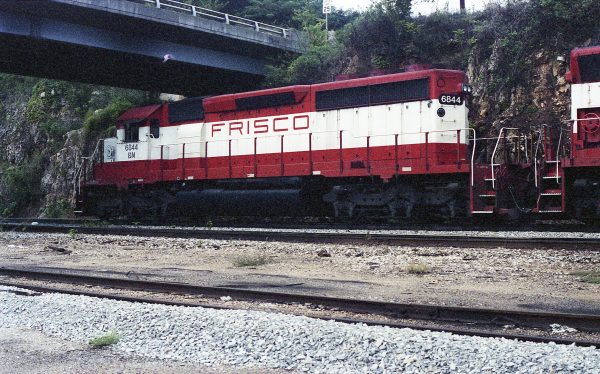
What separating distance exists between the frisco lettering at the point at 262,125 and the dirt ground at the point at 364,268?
16.4ft

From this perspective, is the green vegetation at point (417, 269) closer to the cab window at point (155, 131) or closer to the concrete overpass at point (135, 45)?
the cab window at point (155, 131)

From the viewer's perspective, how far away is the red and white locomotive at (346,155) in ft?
45.8

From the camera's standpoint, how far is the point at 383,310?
631cm

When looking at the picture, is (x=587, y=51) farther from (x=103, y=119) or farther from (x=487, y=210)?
(x=103, y=119)

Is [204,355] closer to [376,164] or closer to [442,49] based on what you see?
[376,164]

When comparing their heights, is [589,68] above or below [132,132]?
above

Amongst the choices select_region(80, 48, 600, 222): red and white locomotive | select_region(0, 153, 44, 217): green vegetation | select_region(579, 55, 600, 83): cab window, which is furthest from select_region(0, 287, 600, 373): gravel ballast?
select_region(0, 153, 44, 217): green vegetation

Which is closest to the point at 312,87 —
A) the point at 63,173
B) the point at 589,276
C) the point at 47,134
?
the point at 589,276

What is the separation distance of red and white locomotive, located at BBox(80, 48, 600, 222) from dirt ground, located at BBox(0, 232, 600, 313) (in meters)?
3.69

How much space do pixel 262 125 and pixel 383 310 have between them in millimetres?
12723

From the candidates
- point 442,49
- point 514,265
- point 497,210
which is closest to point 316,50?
point 442,49

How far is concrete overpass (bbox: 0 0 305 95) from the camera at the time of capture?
21.1 metres

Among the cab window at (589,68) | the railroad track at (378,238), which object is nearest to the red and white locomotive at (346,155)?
the cab window at (589,68)

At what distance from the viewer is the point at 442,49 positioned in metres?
23.3
